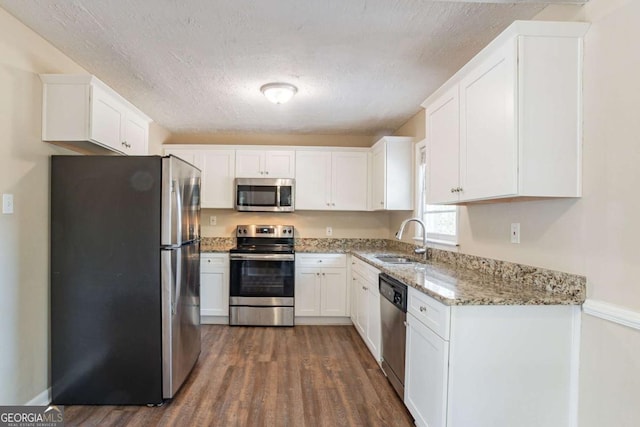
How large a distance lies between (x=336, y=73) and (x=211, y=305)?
285cm

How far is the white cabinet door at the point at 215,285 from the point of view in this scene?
146 inches

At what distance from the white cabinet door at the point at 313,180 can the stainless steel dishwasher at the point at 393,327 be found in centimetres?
174

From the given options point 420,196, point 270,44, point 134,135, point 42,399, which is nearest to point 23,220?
point 134,135

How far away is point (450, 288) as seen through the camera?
174 cm

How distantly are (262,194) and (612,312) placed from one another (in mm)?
3308

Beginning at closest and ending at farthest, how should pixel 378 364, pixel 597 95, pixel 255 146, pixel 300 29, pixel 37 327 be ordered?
pixel 597 95
pixel 300 29
pixel 37 327
pixel 378 364
pixel 255 146

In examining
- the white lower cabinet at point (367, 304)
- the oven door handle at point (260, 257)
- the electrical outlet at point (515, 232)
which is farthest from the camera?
the oven door handle at point (260, 257)

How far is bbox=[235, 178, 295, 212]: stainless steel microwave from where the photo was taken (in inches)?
155

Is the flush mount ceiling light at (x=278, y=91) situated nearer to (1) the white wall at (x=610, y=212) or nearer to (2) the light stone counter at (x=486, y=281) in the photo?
(2) the light stone counter at (x=486, y=281)

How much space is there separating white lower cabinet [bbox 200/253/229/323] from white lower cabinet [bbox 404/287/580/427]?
9.08 ft

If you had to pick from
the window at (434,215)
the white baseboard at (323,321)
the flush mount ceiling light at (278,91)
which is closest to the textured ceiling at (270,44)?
the flush mount ceiling light at (278,91)

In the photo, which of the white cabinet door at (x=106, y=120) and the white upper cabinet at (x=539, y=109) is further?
the white cabinet door at (x=106, y=120)

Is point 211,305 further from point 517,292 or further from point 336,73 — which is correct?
point 517,292

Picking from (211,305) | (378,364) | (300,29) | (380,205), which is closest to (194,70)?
(300,29)
